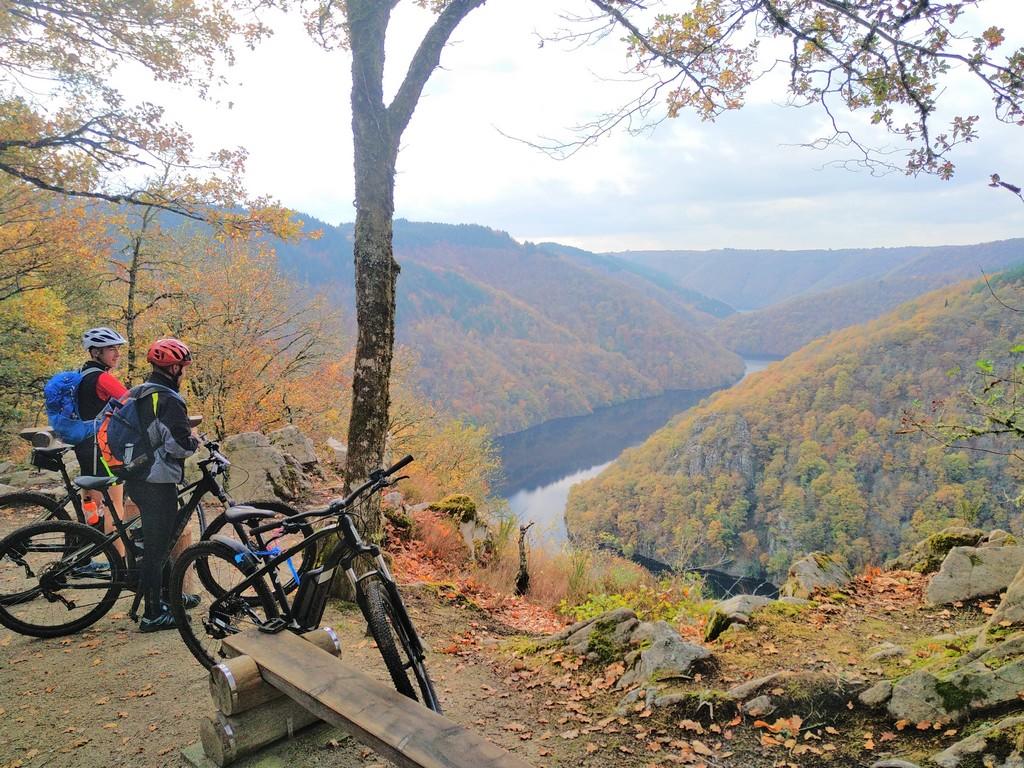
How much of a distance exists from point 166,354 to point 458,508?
19.1ft

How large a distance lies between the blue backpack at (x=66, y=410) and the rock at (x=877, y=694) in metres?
5.65

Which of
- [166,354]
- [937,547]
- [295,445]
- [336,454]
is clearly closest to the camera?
[166,354]

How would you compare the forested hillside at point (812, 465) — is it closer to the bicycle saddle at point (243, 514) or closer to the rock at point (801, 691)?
the rock at point (801, 691)

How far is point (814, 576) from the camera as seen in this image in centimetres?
650

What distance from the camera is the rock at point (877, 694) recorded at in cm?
355

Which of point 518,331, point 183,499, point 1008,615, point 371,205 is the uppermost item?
point 371,205

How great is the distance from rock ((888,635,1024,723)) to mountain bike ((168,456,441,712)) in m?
2.67

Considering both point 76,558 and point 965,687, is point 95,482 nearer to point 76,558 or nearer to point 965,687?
point 76,558

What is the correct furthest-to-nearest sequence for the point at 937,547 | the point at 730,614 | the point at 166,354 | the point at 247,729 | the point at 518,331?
the point at 518,331 → the point at 937,547 → the point at 730,614 → the point at 166,354 → the point at 247,729

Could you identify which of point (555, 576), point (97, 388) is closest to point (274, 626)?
point (97, 388)

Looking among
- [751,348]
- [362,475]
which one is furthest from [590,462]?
[751,348]

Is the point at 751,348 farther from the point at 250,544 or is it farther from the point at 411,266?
the point at 250,544

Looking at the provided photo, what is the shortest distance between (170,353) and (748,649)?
4834 millimetres

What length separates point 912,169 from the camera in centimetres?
487
